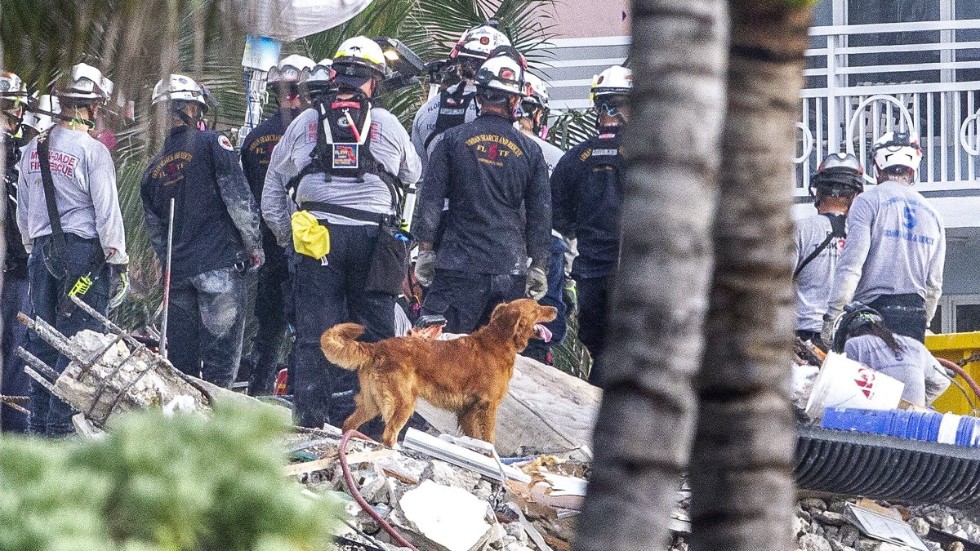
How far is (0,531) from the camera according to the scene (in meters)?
2.98

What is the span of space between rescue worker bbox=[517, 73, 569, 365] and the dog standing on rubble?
1.18 metres

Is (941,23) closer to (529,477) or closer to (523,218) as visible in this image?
(523,218)

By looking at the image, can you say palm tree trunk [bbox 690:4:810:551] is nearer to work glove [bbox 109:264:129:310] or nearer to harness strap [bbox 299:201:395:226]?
harness strap [bbox 299:201:395:226]

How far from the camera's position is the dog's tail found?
8.91 metres

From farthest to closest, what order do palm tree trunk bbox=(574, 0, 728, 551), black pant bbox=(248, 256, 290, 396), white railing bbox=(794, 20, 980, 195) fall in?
white railing bbox=(794, 20, 980, 195)
black pant bbox=(248, 256, 290, 396)
palm tree trunk bbox=(574, 0, 728, 551)

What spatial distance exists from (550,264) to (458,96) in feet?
4.19

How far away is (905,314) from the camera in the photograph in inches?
392

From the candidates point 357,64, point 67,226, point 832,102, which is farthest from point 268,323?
point 832,102

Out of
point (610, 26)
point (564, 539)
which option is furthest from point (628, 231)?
point (610, 26)

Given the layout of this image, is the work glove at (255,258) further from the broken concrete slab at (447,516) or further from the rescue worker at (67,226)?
the broken concrete slab at (447,516)

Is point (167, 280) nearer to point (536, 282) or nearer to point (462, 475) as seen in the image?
point (536, 282)

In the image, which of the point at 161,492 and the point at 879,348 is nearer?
the point at 161,492

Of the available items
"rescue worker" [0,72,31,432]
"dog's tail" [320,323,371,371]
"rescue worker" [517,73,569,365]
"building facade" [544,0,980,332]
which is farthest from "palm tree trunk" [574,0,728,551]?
"building facade" [544,0,980,332]

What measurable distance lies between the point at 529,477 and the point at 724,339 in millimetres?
5336
